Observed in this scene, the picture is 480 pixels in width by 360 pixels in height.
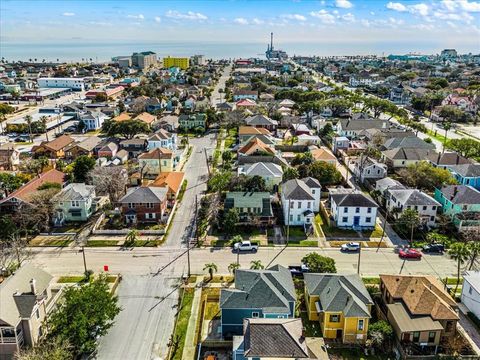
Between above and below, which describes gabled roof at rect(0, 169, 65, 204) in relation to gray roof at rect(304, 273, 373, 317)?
above

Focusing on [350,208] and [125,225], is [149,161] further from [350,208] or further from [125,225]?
[350,208]

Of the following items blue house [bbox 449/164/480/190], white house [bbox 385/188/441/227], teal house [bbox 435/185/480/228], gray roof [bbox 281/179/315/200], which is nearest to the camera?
teal house [bbox 435/185/480/228]

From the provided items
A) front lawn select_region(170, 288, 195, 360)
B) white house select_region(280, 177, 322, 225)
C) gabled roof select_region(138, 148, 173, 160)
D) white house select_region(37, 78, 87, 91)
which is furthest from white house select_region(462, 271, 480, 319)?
white house select_region(37, 78, 87, 91)

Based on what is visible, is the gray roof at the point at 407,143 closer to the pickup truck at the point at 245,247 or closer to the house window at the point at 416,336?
the pickup truck at the point at 245,247

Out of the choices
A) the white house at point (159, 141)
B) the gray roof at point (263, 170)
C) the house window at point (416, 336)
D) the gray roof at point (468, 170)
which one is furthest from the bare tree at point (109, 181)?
the gray roof at point (468, 170)

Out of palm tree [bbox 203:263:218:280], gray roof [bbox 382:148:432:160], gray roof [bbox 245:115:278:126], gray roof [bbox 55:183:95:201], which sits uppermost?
gray roof [bbox 245:115:278:126]

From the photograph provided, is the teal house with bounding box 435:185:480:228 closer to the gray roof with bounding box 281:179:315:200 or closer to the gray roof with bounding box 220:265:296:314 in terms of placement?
the gray roof with bounding box 281:179:315:200

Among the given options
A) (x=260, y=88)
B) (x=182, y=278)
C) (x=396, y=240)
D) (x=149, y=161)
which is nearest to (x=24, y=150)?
(x=149, y=161)
